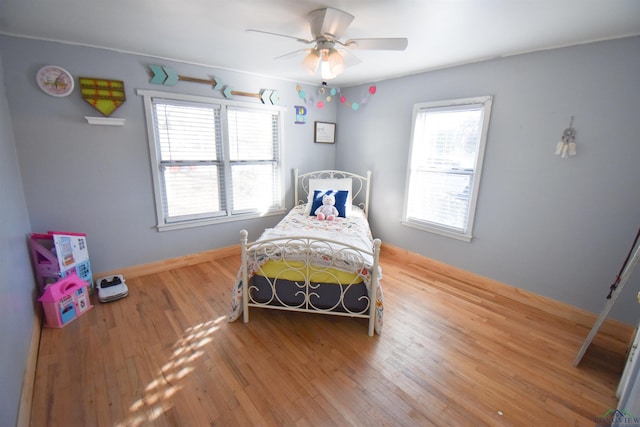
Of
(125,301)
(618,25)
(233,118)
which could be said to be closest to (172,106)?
(233,118)

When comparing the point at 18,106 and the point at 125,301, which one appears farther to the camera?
the point at 125,301

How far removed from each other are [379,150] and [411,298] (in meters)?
2.04

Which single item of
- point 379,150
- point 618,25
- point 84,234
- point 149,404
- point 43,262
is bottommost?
point 149,404

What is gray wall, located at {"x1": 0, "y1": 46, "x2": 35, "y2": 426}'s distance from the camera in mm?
1343

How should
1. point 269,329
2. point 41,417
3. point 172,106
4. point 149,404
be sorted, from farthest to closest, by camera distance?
point 172,106, point 269,329, point 149,404, point 41,417

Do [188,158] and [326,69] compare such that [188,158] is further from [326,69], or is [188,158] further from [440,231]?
[440,231]

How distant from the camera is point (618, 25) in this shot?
1869 millimetres

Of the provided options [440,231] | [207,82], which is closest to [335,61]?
[207,82]

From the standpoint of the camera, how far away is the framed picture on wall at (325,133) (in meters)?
4.19

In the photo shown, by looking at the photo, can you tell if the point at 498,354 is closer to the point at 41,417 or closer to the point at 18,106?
the point at 41,417

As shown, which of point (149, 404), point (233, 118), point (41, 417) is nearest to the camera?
point (41, 417)

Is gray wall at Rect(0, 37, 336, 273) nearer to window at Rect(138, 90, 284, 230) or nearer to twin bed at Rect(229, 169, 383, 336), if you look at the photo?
window at Rect(138, 90, 284, 230)

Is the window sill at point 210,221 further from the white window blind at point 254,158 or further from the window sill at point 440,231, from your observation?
the window sill at point 440,231

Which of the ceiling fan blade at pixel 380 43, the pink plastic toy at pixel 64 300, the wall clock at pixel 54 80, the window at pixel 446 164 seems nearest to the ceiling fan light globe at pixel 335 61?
the ceiling fan blade at pixel 380 43
